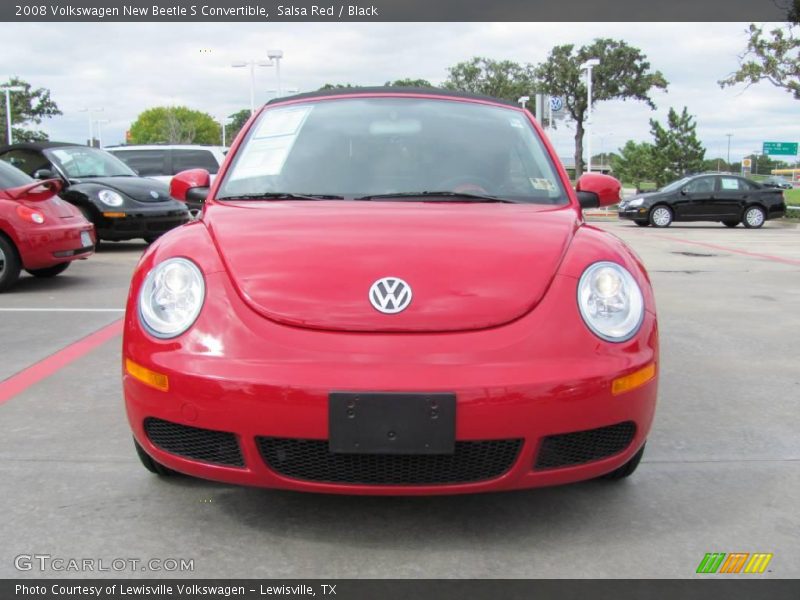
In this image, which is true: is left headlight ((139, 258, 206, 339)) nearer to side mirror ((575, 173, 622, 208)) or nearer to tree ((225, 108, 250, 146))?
side mirror ((575, 173, 622, 208))

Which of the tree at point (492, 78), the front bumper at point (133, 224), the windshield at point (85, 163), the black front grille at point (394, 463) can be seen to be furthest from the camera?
the tree at point (492, 78)

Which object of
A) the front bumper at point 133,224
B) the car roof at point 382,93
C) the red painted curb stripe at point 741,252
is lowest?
the red painted curb stripe at point 741,252

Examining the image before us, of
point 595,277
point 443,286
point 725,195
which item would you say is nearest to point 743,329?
point 595,277

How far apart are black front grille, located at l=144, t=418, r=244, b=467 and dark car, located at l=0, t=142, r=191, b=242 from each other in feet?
27.8

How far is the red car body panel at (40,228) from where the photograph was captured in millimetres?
7066

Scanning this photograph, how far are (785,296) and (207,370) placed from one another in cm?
648

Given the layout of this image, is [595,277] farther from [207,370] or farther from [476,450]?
[207,370]

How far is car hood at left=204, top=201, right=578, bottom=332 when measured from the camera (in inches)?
90.6

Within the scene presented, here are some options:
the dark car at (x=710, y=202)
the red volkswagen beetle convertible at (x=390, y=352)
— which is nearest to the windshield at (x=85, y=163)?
the red volkswagen beetle convertible at (x=390, y=352)

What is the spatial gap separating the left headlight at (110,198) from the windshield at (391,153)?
23.9 feet

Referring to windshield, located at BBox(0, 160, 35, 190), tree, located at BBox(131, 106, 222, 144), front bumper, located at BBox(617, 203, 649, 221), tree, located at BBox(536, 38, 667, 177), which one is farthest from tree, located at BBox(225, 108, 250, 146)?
windshield, located at BBox(0, 160, 35, 190)

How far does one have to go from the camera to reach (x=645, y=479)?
2879 millimetres

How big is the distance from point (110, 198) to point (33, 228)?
3.28 m

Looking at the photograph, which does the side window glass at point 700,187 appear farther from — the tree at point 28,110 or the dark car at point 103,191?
the tree at point 28,110
